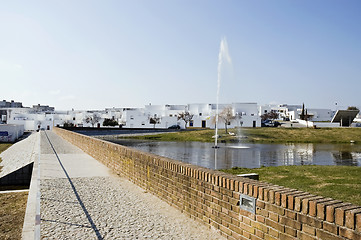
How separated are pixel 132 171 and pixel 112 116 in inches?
3791

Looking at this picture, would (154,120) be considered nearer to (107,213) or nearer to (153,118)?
(153,118)

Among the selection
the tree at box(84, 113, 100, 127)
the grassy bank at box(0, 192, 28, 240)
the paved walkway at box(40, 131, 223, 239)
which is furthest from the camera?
the tree at box(84, 113, 100, 127)

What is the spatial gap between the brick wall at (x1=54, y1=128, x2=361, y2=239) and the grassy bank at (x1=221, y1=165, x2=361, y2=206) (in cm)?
472

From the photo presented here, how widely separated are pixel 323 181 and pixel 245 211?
8122 millimetres

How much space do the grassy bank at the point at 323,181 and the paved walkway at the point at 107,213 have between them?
5064mm

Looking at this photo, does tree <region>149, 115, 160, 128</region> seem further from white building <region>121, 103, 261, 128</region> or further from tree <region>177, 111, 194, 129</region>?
tree <region>177, 111, 194, 129</region>

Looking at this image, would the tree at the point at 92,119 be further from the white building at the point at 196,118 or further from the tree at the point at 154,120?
the tree at the point at 154,120

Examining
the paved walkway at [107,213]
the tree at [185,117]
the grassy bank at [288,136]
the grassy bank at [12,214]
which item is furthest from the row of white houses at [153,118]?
the paved walkway at [107,213]

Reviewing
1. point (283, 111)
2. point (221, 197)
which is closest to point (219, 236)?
point (221, 197)

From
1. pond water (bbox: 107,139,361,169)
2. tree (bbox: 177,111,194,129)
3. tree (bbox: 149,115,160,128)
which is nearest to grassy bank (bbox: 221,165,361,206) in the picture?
pond water (bbox: 107,139,361,169)

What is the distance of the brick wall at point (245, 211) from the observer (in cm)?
336

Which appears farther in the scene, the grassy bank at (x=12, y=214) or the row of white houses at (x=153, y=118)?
the row of white houses at (x=153, y=118)

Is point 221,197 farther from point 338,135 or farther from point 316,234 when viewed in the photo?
point 338,135

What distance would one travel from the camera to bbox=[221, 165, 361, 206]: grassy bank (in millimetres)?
9281
